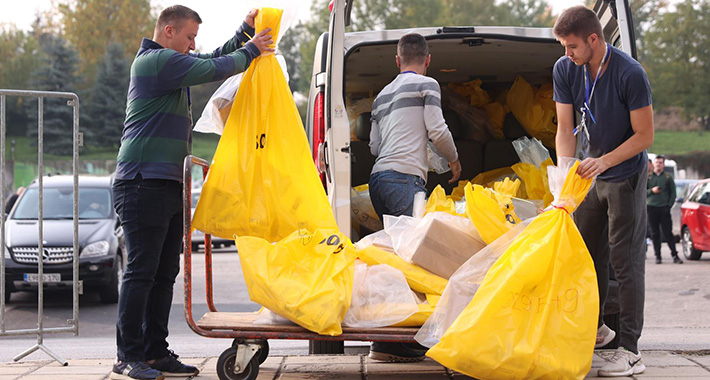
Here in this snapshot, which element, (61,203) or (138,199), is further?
(61,203)

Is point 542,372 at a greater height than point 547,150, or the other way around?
point 547,150

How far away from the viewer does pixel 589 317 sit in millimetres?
3799

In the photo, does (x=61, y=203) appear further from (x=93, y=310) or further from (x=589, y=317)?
(x=589, y=317)

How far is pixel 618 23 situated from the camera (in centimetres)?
489

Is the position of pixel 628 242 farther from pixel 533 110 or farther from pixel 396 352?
pixel 533 110

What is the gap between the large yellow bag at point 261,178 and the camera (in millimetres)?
4207

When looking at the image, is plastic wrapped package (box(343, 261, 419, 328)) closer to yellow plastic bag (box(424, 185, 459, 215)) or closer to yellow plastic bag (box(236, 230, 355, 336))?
yellow plastic bag (box(236, 230, 355, 336))

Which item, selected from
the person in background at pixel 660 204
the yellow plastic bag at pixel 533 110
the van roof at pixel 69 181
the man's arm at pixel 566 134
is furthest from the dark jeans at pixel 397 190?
the person in background at pixel 660 204

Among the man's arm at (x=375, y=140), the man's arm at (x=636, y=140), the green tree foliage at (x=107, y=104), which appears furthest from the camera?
the green tree foliage at (x=107, y=104)

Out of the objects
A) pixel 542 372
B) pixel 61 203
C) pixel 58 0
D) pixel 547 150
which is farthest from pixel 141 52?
pixel 58 0

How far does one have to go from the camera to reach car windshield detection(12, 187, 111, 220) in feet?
34.7

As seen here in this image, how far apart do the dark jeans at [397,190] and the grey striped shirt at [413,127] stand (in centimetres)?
4

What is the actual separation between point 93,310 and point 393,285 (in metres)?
6.56

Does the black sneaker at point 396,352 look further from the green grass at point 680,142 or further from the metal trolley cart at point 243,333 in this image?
the green grass at point 680,142
